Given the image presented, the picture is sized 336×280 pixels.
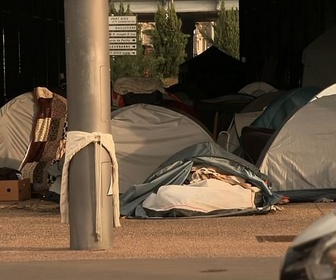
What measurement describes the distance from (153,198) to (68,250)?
10.2 ft

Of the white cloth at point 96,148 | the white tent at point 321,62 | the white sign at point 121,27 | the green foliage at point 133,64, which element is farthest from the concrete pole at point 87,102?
the green foliage at point 133,64

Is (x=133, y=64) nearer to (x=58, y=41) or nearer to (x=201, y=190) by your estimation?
(x=58, y=41)

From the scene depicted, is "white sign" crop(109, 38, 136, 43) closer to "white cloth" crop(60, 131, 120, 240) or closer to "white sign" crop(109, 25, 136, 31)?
"white sign" crop(109, 25, 136, 31)

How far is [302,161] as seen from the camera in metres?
15.2

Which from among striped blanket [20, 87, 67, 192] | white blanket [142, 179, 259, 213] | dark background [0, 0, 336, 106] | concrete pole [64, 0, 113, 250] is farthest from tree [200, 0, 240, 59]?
concrete pole [64, 0, 113, 250]

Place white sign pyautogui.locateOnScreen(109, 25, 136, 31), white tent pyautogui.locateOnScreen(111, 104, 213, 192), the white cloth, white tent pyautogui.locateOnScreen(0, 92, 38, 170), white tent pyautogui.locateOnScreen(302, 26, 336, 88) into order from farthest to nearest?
white tent pyautogui.locateOnScreen(302, 26, 336, 88)
white sign pyautogui.locateOnScreen(109, 25, 136, 31)
white tent pyautogui.locateOnScreen(0, 92, 38, 170)
white tent pyautogui.locateOnScreen(111, 104, 213, 192)
the white cloth

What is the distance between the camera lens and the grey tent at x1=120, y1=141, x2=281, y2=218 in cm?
1371

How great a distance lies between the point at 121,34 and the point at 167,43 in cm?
5438

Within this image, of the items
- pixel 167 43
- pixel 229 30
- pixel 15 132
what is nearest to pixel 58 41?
pixel 15 132

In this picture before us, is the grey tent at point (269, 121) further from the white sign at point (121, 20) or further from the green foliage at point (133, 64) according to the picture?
the green foliage at point (133, 64)

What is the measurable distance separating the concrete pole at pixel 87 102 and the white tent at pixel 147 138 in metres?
5.09

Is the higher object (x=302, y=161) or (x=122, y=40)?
(x=122, y=40)

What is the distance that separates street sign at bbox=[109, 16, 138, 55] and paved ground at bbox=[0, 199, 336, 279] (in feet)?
15.6

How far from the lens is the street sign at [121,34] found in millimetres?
18766
